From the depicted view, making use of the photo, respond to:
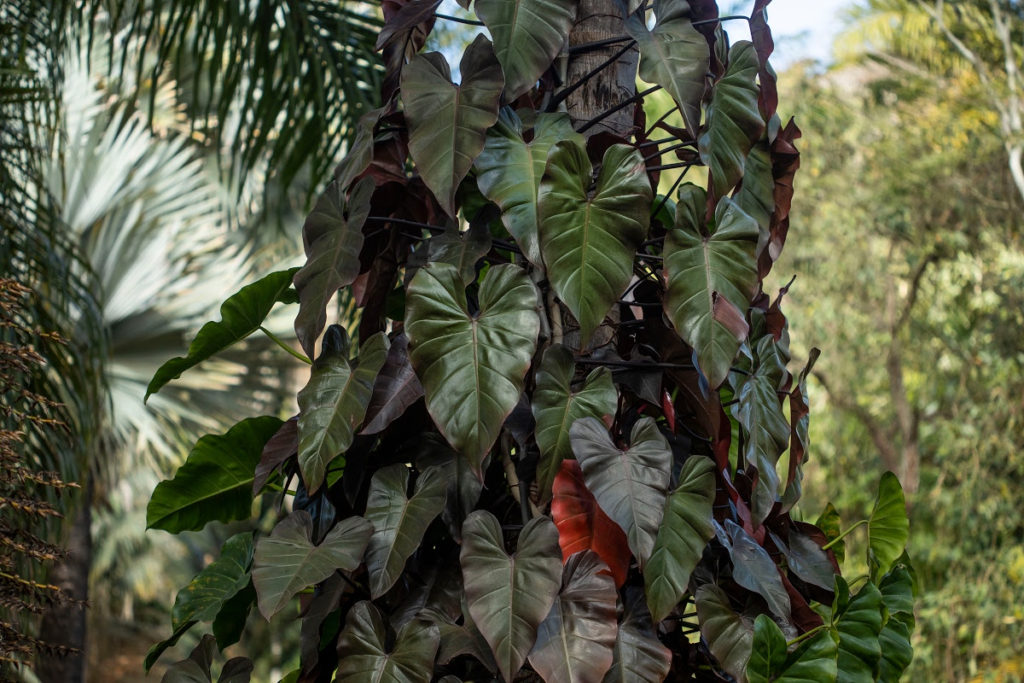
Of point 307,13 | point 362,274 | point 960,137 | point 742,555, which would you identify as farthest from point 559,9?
point 960,137

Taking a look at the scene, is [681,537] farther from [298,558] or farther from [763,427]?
[298,558]

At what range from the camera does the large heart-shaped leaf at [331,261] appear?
1.37 meters

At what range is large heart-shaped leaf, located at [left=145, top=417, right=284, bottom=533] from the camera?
61.0 inches

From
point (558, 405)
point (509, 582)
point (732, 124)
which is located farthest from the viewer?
point (732, 124)

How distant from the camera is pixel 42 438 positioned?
2033mm

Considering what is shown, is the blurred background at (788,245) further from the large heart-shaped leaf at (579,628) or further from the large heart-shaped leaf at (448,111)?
the large heart-shaped leaf at (579,628)

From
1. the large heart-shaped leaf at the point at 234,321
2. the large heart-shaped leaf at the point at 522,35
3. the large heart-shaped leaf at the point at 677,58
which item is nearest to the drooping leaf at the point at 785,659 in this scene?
the large heart-shaped leaf at the point at 677,58

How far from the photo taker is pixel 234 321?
5.23ft

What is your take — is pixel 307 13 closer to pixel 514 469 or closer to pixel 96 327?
pixel 96 327

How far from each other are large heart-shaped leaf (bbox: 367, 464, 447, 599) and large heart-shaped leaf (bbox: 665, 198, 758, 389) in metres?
0.39

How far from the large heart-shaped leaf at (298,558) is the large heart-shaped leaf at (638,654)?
0.35 meters

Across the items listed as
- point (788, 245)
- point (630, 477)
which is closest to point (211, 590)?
point (630, 477)

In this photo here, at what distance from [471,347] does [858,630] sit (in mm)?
636

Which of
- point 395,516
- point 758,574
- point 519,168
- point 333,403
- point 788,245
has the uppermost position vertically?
point 519,168
